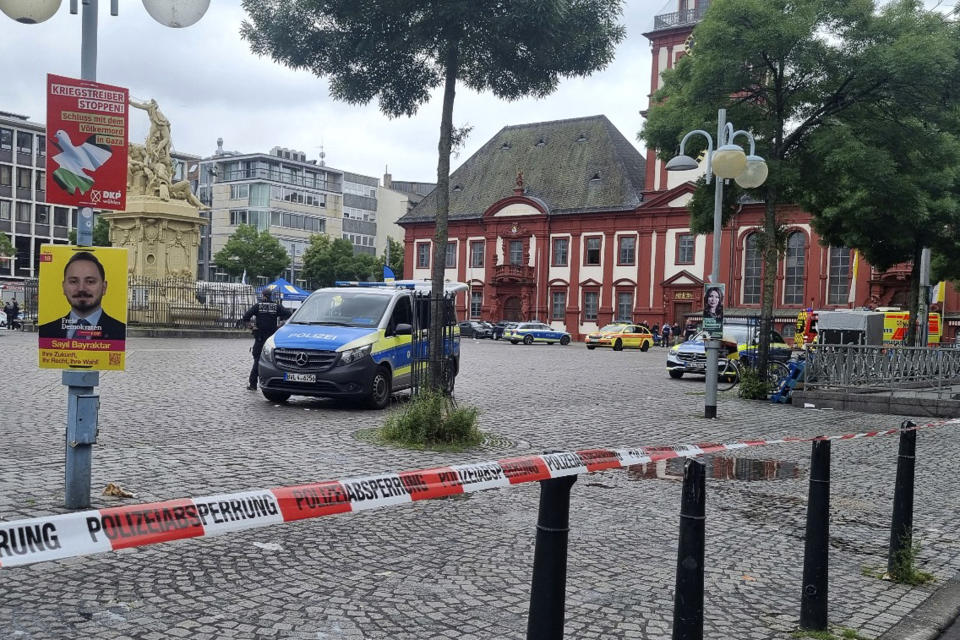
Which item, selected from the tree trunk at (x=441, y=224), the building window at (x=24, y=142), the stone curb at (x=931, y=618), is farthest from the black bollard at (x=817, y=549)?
the building window at (x=24, y=142)

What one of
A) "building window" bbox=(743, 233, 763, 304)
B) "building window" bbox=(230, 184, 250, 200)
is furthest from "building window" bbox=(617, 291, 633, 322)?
"building window" bbox=(230, 184, 250, 200)

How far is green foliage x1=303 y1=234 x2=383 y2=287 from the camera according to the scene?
85375 mm

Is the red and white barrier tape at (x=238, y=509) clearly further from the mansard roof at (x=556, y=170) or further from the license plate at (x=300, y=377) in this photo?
the mansard roof at (x=556, y=170)

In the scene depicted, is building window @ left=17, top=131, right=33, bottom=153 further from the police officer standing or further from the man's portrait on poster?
the man's portrait on poster

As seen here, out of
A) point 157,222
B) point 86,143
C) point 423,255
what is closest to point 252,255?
point 423,255

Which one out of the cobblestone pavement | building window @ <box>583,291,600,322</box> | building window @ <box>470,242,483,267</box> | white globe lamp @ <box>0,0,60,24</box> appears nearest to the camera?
the cobblestone pavement

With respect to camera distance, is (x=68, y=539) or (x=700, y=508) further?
(x=700, y=508)

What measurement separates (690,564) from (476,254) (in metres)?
66.0

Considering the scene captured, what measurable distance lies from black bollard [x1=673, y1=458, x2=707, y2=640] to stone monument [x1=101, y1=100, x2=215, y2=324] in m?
32.9

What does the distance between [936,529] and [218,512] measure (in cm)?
619

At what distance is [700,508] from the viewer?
365 centimetres

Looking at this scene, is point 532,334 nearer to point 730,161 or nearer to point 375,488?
point 730,161

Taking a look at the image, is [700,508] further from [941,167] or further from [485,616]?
[941,167]

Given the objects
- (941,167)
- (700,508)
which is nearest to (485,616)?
(700,508)
